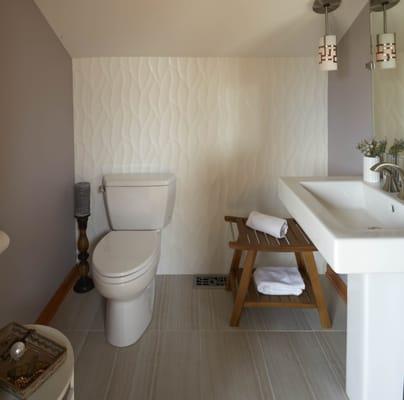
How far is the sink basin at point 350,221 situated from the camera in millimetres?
1008

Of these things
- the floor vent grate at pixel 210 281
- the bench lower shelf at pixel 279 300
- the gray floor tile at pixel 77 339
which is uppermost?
the bench lower shelf at pixel 279 300

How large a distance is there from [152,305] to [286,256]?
101 centimetres

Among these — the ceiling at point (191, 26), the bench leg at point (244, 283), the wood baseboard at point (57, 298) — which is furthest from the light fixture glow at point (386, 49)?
the wood baseboard at point (57, 298)

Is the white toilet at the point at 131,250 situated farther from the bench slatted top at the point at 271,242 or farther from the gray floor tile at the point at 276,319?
the gray floor tile at the point at 276,319

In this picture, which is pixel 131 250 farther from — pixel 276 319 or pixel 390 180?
pixel 390 180

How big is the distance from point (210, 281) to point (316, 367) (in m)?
0.99

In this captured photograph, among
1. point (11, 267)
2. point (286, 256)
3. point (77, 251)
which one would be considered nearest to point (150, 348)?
point (11, 267)

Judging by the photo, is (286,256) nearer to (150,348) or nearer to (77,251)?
(150,348)

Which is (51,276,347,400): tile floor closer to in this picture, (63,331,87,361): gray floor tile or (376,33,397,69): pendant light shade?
(63,331,87,361): gray floor tile

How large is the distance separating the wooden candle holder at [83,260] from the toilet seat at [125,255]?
1.03ft

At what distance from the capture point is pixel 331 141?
7.92ft

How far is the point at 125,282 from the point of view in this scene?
172cm

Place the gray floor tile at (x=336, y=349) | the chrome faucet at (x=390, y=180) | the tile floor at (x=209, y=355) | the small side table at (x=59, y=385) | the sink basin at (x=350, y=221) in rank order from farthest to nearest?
the gray floor tile at (x=336, y=349) → the tile floor at (x=209, y=355) → the chrome faucet at (x=390, y=180) → the sink basin at (x=350, y=221) → the small side table at (x=59, y=385)

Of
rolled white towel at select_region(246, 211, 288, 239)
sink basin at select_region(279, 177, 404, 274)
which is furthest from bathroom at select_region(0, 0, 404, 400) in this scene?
rolled white towel at select_region(246, 211, 288, 239)
